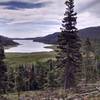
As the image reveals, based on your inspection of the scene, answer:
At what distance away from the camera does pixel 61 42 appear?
44.6 m

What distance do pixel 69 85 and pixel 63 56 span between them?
4.94 meters

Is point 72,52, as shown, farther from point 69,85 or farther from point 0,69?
point 0,69

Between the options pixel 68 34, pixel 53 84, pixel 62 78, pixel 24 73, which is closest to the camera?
pixel 68 34

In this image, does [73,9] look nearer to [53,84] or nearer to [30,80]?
[53,84]

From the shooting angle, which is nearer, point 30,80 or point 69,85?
point 69,85

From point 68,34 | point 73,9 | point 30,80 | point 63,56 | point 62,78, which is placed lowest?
point 30,80

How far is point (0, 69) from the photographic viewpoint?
153 feet

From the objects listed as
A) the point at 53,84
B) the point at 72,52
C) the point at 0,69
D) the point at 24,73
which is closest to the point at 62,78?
the point at 72,52

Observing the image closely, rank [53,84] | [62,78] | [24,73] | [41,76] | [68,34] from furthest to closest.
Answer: [24,73] → [41,76] → [53,84] → [62,78] → [68,34]

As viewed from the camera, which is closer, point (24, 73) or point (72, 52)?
point (72, 52)

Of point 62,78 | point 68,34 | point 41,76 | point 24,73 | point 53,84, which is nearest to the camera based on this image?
point 68,34

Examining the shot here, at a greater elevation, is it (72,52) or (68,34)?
Answer: (68,34)

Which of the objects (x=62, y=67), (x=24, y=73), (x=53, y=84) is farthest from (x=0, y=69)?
(x=24, y=73)

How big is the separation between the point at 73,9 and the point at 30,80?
6454 cm
